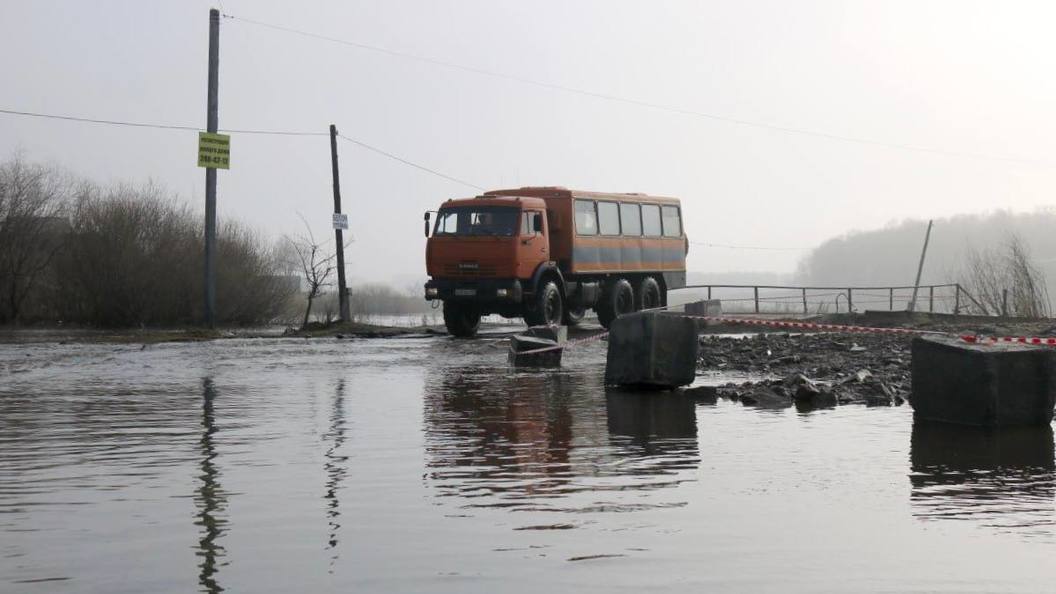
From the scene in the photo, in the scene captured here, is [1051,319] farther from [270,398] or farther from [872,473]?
[872,473]

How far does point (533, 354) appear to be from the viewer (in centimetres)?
1955

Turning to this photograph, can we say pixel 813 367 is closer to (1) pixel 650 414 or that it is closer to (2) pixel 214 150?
(1) pixel 650 414

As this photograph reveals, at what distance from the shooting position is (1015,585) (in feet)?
18.0

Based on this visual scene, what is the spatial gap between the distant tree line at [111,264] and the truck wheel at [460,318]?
27.3 feet

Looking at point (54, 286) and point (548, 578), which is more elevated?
point (54, 286)

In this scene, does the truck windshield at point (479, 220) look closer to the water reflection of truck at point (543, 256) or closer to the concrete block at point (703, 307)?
the water reflection of truck at point (543, 256)

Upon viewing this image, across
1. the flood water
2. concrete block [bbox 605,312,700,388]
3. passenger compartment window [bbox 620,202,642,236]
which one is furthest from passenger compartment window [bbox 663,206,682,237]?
the flood water

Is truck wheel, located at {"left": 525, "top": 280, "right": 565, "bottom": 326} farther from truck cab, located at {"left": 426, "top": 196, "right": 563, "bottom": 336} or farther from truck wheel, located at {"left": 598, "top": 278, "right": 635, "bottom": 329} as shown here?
truck wheel, located at {"left": 598, "top": 278, "right": 635, "bottom": 329}

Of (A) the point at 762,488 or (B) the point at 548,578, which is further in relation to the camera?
(A) the point at 762,488

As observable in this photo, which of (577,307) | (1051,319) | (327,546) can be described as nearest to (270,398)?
(327,546)

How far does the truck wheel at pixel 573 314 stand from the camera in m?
32.4

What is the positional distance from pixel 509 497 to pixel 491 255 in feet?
69.7

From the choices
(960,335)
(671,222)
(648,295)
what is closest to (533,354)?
(960,335)

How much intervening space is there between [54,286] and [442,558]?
1274 inches
